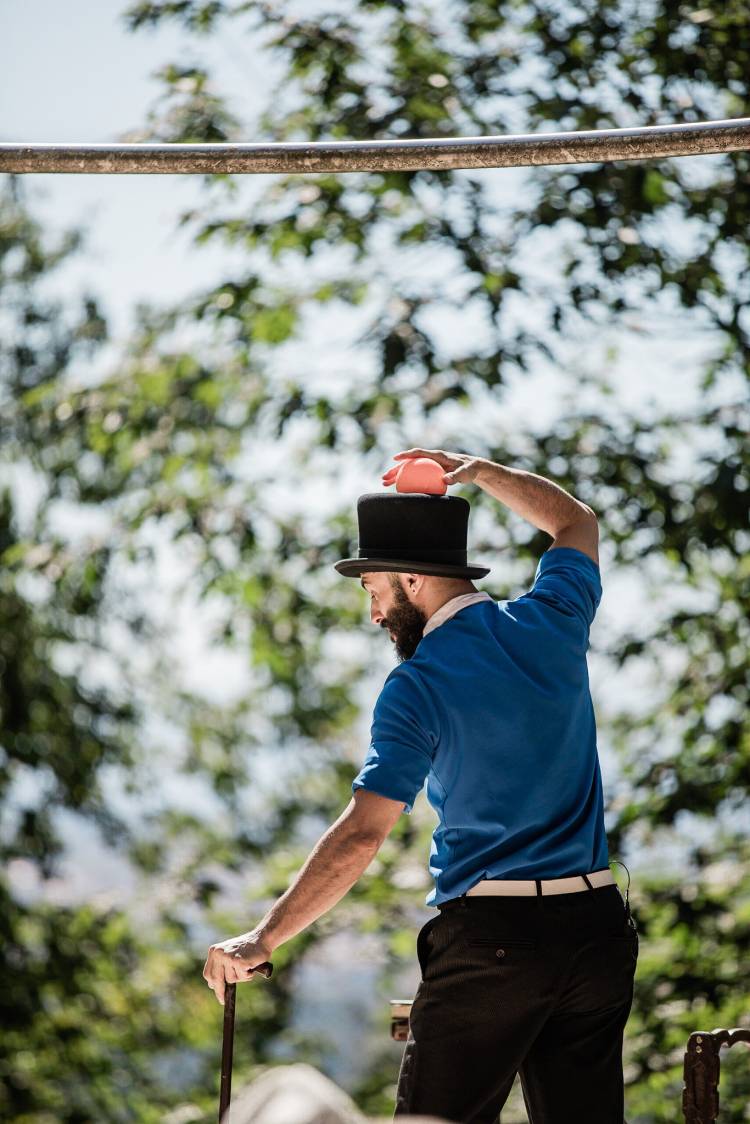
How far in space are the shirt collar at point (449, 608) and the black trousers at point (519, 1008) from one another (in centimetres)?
47

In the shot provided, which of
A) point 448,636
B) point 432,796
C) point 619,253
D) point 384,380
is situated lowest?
point 384,380

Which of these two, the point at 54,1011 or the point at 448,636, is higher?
the point at 448,636

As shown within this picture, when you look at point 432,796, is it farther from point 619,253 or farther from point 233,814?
point 233,814

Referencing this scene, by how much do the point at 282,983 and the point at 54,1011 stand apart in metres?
1.73

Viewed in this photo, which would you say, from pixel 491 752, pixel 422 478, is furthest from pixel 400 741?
pixel 422 478

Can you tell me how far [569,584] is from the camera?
8.09 feet

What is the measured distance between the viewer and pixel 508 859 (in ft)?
7.22

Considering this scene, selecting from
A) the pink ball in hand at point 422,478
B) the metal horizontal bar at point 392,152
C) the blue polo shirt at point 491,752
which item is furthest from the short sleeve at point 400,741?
the metal horizontal bar at point 392,152

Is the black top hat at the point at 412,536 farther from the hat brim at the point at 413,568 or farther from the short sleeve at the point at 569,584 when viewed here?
the short sleeve at the point at 569,584

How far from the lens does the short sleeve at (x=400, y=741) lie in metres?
2.14

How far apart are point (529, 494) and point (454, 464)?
0.15 metres

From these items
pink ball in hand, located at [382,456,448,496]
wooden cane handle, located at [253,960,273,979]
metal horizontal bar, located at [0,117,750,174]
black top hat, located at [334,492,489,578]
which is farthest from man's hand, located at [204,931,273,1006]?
metal horizontal bar, located at [0,117,750,174]

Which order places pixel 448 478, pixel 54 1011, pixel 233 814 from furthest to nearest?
pixel 233 814, pixel 54 1011, pixel 448 478

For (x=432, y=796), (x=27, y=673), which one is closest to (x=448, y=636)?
(x=432, y=796)
